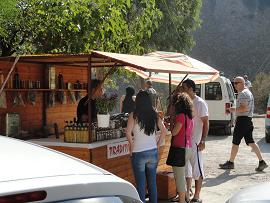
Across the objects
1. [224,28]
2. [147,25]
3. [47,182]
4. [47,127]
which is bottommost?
[47,127]

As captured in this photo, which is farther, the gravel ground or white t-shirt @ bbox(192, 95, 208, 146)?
the gravel ground

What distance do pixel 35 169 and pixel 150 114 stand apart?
13.5 feet

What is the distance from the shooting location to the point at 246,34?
55.5 meters

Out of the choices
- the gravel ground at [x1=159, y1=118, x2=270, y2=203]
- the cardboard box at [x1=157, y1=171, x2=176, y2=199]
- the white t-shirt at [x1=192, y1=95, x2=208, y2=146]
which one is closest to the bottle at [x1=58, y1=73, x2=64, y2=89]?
the cardboard box at [x1=157, y1=171, x2=176, y2=199]

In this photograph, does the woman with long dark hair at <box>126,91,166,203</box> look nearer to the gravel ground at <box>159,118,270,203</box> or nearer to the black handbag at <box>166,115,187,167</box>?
the black handbag at <box>166,115,187,167</box>

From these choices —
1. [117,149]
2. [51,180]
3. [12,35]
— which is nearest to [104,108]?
[117,149]

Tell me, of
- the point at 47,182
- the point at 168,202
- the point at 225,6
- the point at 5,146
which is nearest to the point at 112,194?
the point at 47,182

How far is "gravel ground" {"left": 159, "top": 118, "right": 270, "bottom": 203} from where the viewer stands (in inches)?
322

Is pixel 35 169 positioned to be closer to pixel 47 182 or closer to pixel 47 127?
pixel 47 182

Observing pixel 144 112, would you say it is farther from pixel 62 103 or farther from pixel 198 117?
pixel 62 103

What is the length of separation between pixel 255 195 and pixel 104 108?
3243mm

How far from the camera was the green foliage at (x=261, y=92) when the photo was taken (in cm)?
3073

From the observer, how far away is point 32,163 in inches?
87.4

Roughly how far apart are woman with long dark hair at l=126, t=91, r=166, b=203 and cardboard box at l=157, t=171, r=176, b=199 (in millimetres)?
1238
